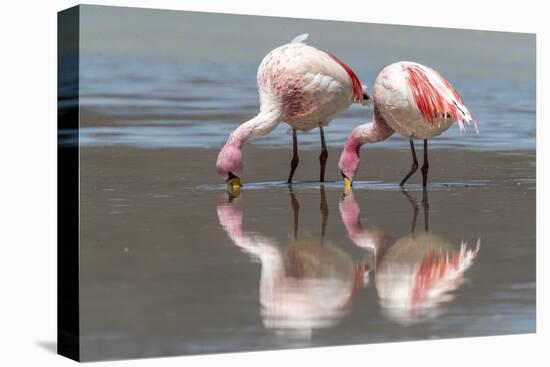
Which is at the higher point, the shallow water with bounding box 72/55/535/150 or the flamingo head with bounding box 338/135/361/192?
the shallow water with bounding box 72/55/535/150

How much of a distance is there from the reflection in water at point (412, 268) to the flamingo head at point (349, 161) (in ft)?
1.16

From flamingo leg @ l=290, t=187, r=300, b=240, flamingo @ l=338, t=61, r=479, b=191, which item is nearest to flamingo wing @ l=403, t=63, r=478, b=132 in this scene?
flamingo @ l=338, t=61, r=479, b=191

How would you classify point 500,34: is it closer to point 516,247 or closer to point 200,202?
point 516,247

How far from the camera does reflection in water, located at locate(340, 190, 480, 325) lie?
7.80 m

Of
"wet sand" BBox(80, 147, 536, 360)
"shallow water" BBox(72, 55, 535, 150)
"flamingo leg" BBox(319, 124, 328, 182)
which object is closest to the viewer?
"wet sand" BBox(80, 147, 536, 360)

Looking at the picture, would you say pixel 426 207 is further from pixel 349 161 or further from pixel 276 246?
pixel 276 246

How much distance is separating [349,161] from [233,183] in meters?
0.83

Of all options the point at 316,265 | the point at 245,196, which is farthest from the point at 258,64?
the point at 316,265

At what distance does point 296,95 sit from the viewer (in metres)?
9.16

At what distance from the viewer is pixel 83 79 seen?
727 cm

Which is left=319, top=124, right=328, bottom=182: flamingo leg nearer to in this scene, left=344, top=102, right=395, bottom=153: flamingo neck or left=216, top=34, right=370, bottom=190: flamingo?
left=216, top=34, right=370, bottom=190: flamingo

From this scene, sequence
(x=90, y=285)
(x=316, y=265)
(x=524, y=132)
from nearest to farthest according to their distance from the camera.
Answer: (x=90, y=285) → (x=316, y=265) → (x=524, y=132)

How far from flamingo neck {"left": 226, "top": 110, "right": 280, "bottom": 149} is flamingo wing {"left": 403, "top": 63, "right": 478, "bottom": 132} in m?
0.95

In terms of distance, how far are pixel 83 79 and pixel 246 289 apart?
1466 mm
